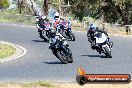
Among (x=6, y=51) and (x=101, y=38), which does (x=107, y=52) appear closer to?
(x=101, y=38)

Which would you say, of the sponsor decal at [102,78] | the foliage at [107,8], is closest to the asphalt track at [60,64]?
the sponsor decal at [102,78]

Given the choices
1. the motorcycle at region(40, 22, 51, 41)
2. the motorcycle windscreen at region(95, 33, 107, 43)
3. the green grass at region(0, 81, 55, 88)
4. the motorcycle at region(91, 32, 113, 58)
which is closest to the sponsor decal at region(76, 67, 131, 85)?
the green grass at region(0, 81, 55, 88)

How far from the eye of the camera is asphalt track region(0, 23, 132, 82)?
16356mm

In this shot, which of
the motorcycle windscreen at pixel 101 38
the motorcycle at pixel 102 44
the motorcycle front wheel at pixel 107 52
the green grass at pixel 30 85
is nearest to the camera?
the green grass at pixel 30 85

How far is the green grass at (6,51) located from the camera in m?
22.9

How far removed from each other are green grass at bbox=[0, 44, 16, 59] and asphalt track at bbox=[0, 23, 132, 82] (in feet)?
2.72

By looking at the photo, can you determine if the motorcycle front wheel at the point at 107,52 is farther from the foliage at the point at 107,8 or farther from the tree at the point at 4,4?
the tree at the point at 4,4

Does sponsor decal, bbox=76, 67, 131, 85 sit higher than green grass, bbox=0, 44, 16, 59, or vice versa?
sponsor decal, bbox=76, 67, 131, 85

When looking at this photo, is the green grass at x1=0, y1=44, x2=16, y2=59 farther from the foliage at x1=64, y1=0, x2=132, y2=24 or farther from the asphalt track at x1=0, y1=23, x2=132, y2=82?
the foliage at x1=64, y1=0, x2=132, y2=24

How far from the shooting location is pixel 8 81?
14906 mm

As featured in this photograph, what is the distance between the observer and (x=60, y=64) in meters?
19.5

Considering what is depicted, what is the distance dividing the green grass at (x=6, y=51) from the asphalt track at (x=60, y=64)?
2.72ft

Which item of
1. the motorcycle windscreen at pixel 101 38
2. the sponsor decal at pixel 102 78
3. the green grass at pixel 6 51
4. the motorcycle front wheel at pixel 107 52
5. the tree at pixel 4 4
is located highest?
the sponsor decal at pixel 102 78

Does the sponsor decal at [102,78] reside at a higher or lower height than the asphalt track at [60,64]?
higher
